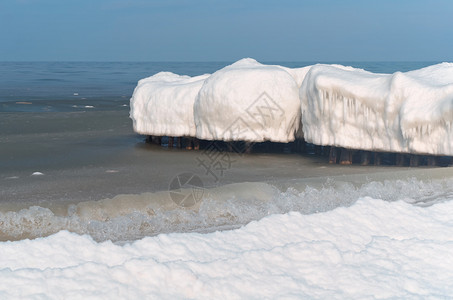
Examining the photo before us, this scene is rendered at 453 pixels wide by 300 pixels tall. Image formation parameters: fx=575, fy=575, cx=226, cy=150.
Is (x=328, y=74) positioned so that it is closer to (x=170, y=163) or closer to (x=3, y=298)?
(x=170, y=163)

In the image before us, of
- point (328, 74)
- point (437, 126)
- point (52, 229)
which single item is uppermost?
point (328, 74)

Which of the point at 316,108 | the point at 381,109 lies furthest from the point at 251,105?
the point at 381,109

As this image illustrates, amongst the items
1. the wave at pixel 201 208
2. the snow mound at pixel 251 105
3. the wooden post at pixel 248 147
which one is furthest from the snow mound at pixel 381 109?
the wooden post at pixel 248 147

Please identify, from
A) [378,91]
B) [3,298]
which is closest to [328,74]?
[378,91]

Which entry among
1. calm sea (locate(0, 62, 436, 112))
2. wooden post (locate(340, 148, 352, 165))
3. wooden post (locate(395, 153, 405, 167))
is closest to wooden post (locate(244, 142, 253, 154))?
wooden post (locate(340, 148, 352, 165))

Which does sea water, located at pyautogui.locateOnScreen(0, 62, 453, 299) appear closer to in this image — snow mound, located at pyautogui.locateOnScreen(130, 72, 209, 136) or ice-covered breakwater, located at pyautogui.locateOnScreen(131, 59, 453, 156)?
ice-covered breakwater, located at pyautogui.locateOnScreen(131, 59, 453, 156)
